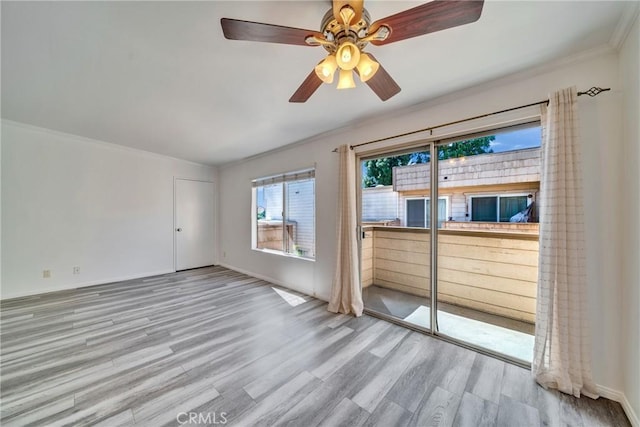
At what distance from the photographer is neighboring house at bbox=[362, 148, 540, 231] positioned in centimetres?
210

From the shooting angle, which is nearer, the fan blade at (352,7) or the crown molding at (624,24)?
the fan blade at (352,7)

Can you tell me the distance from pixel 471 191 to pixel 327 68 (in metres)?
1.92

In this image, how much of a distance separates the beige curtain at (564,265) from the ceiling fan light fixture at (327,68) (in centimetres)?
165

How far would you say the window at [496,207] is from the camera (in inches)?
83.6

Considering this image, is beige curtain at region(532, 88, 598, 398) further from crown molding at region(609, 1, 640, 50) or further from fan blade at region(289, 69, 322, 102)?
fan blade at region(289, 69, 322, 102)

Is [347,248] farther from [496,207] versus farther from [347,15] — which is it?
[347,15]

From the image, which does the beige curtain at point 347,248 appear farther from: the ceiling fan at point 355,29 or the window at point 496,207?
the ceiling fan at point 355,29

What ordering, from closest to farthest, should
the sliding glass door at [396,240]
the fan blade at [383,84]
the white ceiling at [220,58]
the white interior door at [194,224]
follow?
the white ceiling at [220,58] < the fan blade at [383,84] < the sliding glass door at [396,240] < the white interior door at [194,224]

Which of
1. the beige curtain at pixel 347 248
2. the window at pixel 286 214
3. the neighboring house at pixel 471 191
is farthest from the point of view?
the window at pixel 286 214

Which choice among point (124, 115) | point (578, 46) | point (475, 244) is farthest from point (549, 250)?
point (124, 115)

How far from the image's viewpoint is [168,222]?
15.9 feet

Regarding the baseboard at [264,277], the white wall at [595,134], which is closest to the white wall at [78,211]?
the baseboard at [264,277]

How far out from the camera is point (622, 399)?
154cm

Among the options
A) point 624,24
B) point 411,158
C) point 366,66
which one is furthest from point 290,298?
point 624,24
